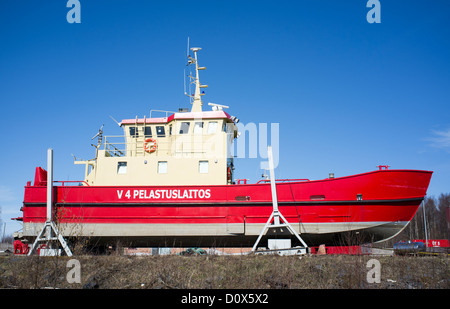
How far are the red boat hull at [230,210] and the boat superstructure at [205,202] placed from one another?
39 mm

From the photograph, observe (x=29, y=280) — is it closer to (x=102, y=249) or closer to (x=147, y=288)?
(x=147, y=288)

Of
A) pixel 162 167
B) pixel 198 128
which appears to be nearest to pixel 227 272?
pixel 162 167

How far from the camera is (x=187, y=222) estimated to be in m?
15.9

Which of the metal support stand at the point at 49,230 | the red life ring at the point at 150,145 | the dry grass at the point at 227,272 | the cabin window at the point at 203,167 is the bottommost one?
the dry grass at the point at 227,272

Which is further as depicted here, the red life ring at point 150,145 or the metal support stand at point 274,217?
the red life ring at point 150,145

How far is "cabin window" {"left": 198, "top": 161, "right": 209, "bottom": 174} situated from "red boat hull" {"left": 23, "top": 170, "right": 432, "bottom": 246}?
1.18 meters

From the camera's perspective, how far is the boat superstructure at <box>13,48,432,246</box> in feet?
49.8

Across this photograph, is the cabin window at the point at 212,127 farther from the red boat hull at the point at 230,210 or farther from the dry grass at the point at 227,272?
the dry grass at the point at 227,272

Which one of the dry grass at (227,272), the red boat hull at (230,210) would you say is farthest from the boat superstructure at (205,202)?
the dry grass at (227,272)

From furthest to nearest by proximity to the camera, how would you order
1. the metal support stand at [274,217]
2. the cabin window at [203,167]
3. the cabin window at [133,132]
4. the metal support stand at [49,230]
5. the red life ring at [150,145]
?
1. the cabin window at [133,132]
2. the red life ring at [150,145]
3. the cabin window at [203,167]
4. the metal support stand at [274,217]
5. the metal support stand at [49,230]

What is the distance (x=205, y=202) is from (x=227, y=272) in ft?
16.6

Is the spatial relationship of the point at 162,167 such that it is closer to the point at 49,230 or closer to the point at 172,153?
the point at 172,153

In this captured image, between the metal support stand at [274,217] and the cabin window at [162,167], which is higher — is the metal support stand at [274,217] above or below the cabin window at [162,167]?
below

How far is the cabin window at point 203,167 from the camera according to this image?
16859 millimetres
